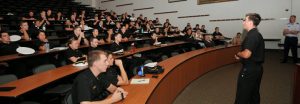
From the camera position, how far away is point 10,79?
320 cm

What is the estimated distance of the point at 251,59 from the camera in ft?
9.32

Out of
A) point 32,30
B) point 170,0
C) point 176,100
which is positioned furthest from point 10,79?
point 170,0

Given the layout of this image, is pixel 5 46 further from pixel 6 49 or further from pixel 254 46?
pixel 254 46

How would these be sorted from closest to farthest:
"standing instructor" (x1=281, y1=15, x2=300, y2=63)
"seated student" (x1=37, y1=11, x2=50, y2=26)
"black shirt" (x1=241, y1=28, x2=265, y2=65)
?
1. "black shirt" (x1=241, y1=28, x2=265, y2=65)
2. "standing instructor" (x1=281, y1=15, x2=300, y2=63)
3. "seated student" (x1=37, y1=11, x2=50, y2=26)

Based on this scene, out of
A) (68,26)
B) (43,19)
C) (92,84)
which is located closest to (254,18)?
(92,84)

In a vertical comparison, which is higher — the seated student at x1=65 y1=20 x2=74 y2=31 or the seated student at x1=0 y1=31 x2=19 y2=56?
the seated student at x1=65 y1=20 x2=74 y2=31

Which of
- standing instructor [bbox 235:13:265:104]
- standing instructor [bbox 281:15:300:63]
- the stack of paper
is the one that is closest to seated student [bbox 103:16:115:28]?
standing instructor [bbox 281:15:300:63]

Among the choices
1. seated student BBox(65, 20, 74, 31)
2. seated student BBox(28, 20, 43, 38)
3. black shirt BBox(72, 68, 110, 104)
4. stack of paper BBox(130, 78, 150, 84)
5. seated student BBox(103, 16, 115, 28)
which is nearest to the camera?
black shirt BBox(72, 68, 110, 104)

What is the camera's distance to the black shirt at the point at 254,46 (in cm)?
279

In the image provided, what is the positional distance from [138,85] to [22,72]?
2.93 metres

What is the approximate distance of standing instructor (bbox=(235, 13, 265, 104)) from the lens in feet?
9.19

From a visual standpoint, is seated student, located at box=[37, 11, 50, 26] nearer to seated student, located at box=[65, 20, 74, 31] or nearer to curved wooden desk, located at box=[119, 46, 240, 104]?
seated student, located at box=[65, 20, 74, 31]

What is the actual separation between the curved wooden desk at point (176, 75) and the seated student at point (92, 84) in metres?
0.25

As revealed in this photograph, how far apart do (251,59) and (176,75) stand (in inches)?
64.0
